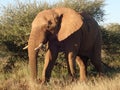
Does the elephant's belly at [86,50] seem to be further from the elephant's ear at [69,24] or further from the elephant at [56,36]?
the elephant's ear at [69,24]

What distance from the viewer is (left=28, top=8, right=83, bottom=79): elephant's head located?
11812 millimetres

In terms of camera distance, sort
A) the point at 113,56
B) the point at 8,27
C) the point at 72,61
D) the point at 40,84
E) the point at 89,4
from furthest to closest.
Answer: the point at 113,56, the point at 89,4, the point at 8,27, the point at 72,61, the point at 40,84

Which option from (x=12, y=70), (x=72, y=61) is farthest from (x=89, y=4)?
(x=72, y=61)

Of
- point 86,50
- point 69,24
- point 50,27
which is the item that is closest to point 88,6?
point 86,50

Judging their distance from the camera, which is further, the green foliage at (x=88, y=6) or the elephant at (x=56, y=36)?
the green foliage at (x=88, y=6)

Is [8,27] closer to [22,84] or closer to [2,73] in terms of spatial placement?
[2,73]

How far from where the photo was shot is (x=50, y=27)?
40.4 feet

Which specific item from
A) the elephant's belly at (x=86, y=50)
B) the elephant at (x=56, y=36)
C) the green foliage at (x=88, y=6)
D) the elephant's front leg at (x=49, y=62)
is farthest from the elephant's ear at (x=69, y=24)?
the green foliage at (x=88, y=6)

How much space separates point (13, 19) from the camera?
1642 cm

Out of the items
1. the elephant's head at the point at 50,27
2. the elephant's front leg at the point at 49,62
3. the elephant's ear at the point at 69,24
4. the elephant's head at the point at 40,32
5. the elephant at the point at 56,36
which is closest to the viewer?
the elephant's head at the point at 40,32

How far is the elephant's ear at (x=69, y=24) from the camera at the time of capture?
41.1 ft

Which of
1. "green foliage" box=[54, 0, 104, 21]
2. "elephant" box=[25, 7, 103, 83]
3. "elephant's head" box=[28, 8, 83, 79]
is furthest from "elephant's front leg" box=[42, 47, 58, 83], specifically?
"green foliage" box=[54, 0, 104, 21]

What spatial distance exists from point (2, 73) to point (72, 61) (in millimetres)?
3803

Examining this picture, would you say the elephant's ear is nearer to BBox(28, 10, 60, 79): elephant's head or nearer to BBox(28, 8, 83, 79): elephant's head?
BBox(28, 8, 83, 79): elephant's head
